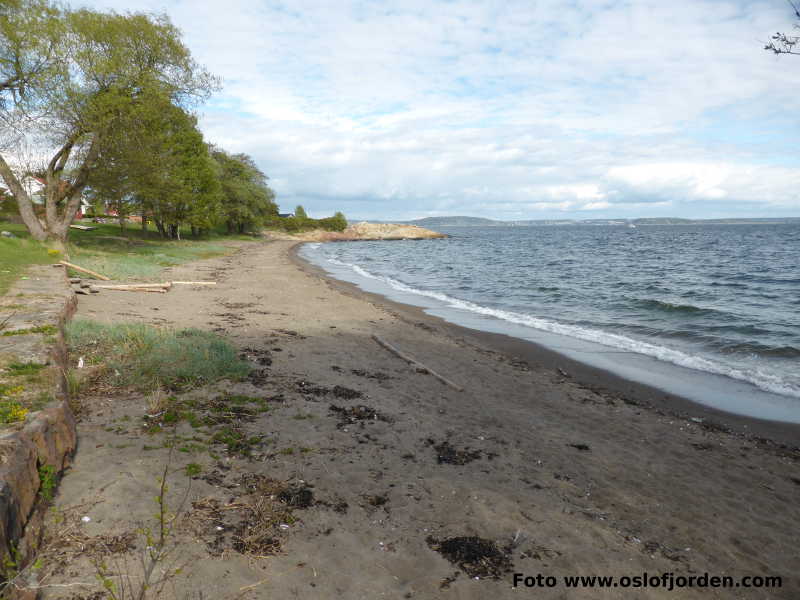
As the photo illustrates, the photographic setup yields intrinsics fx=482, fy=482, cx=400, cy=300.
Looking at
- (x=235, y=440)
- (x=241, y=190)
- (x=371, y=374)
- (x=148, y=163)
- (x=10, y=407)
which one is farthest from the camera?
(x=241, y=190)

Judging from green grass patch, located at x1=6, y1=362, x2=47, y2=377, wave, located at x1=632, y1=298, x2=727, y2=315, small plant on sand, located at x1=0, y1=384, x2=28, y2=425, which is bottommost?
wave, located at x1=632, y1=298, x2=727, y2=315

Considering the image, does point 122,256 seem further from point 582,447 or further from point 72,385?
point 582,447

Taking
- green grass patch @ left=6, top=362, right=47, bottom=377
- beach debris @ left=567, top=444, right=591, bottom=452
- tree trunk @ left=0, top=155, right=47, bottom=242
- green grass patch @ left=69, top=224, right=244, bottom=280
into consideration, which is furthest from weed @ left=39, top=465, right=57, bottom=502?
tree trunk @ left=0, top=155, right=47, bottom=242

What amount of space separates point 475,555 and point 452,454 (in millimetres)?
1923

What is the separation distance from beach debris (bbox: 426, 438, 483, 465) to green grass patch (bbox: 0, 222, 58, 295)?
10440mm

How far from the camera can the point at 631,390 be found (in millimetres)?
9867

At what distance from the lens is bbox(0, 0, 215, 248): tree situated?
21766 millimetres

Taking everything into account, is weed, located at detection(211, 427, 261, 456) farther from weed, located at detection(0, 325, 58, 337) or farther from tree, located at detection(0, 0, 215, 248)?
tree, located at detection(0, 0, 215, 248)

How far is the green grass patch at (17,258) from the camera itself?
13186 mm

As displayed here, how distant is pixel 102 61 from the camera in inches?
887

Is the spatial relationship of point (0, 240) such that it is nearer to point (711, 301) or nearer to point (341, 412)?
point (341, 412)

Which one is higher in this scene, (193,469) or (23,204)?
(23,204)

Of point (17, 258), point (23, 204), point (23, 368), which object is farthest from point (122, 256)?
point (23, 368)

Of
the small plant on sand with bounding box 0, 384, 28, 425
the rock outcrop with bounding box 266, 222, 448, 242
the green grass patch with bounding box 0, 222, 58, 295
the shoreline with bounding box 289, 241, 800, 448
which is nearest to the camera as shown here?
the small plant on sand with bounding box 0, 384, 28, 425
